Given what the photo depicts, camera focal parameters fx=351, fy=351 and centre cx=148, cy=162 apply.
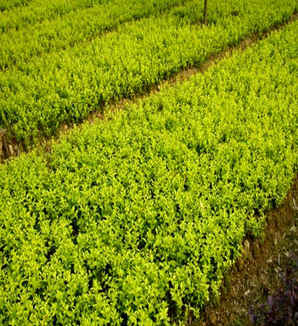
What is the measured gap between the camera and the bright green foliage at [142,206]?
3213mm

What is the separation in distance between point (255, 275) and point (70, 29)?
32.3 ft

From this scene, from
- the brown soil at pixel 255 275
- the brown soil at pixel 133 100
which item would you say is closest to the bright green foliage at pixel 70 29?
the brown soil at pixel 133 100

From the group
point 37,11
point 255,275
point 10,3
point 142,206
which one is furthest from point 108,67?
point 10,3

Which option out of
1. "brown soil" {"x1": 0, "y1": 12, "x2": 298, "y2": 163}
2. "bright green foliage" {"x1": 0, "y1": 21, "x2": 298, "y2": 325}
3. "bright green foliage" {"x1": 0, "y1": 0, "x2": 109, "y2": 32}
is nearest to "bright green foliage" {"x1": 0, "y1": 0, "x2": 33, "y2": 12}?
"bright green foliage" {"x1": 0, "y1": 0, "x2": 109, "y2": 32}

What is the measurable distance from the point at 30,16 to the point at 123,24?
365 centimetres

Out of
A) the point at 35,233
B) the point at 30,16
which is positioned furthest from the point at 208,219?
the point at 30,16

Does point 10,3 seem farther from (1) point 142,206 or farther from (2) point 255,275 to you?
(2) point 255,275

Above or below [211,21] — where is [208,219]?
below

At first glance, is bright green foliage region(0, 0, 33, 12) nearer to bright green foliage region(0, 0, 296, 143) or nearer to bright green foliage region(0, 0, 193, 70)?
bright green foliage region(0, 0, 193, 70)

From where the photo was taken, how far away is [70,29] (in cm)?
1112

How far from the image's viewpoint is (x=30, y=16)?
41.6 ft

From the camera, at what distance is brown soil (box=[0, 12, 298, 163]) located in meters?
6.31

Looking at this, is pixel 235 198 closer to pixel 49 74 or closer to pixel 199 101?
pixel 199 101

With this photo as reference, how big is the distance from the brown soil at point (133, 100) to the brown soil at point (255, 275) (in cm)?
371
